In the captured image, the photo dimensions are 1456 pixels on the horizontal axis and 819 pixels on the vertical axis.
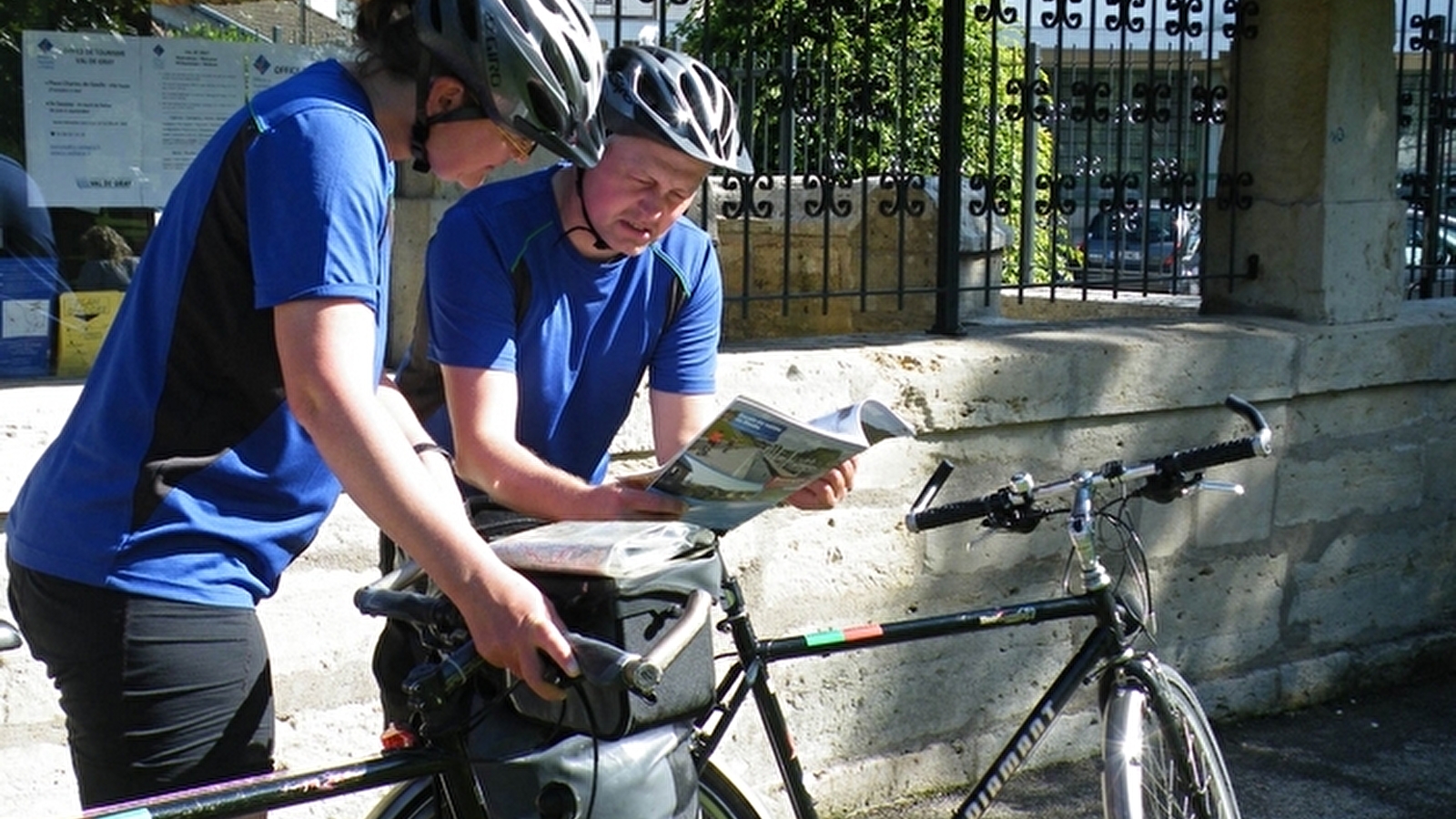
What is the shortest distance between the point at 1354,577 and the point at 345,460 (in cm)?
456

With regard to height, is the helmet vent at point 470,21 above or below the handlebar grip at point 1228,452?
above

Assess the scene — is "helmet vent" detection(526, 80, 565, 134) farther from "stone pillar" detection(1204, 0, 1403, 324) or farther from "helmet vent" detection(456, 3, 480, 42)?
"stone pillar" detection(1204, 0, 1403, 324)

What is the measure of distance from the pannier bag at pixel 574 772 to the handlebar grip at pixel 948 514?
1.33 metres

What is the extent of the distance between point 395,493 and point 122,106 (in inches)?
108

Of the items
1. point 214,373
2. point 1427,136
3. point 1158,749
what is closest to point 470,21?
point 214,373

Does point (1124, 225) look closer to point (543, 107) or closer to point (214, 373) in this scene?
point (543, 107)

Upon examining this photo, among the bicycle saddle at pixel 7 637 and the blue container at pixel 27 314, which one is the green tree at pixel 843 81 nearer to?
the blue container at pixel 27 314

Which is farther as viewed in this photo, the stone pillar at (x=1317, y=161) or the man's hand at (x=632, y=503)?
the stone pillar at (x=1317, y=161)

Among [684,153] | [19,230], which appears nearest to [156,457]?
[684,153]

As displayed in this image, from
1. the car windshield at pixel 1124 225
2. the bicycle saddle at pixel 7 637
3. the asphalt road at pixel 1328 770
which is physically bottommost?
the asphalt road at pixel 1328 770

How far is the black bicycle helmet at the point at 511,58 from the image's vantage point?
2.28 meters

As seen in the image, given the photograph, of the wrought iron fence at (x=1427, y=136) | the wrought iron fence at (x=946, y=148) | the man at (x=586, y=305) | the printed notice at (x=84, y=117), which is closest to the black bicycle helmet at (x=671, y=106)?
the man at (x=586, y=305)

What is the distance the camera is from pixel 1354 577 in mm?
5906

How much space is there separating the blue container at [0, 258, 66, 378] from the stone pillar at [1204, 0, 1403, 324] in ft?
12.5
